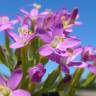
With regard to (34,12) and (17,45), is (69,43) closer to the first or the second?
(17,45)

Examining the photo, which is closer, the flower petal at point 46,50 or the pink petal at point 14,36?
the flower petal at point 46,50

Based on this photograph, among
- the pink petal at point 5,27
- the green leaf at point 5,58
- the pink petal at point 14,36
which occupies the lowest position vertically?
the green leaf at point 5,58

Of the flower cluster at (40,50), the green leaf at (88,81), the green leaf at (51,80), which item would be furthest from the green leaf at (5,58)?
the green leaf at (88,81)

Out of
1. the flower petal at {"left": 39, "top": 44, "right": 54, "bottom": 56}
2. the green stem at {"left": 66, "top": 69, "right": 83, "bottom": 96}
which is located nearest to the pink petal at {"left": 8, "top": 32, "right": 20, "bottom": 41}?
the flower petal at {"left": 39, "top": 44, "right": 54, "bottom": 56}

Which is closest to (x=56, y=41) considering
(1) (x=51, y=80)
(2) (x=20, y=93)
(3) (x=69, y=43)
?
(3) (x=69, y=43)

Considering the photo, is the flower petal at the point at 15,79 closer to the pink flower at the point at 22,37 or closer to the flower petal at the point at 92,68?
the pink flower at the point at 22,37

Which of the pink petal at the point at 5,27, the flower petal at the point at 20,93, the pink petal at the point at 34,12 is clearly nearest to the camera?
the flower petal at the point at 20,93

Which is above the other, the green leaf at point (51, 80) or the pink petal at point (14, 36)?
the pink petal at point (14, 36)

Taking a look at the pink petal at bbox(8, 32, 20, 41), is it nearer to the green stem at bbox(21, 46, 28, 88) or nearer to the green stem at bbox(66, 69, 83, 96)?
the green stem at bbox(21, 46, 28, 88)

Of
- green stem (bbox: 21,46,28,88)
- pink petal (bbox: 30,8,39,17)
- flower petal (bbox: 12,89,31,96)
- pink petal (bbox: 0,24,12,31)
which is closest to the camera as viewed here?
flower petal (bbox: 12,89,31,96)
